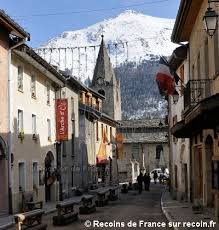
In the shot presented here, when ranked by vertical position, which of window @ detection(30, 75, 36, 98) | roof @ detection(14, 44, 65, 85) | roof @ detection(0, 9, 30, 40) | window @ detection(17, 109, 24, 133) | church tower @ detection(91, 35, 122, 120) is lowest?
window @ detection(17, 109, 24, 133)

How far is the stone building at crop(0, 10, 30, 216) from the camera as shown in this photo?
2531cm

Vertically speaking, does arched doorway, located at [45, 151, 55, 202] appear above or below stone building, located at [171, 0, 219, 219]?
below

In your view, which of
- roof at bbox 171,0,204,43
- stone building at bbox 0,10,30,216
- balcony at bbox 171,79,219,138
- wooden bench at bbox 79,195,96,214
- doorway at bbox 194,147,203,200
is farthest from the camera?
wooden bench at bbox 79,195,96,214

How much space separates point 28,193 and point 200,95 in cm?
1257

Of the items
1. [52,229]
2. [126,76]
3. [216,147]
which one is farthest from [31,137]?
[126,76]

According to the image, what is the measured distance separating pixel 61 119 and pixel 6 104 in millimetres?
9555

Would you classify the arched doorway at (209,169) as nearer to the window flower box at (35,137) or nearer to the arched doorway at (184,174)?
the arched doorway at (184,174)

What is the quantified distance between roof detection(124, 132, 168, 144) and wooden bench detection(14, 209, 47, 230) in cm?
7358

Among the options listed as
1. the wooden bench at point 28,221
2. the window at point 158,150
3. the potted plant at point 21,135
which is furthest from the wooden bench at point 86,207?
the window at point 158,150

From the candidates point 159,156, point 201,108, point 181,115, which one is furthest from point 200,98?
point 159,156

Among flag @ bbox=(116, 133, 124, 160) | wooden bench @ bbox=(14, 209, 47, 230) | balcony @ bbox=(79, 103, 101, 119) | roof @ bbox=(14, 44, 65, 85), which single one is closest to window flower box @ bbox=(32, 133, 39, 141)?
roof @ bbox=(14, 44, 65, 85)

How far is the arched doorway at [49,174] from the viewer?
115 ft

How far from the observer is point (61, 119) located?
35.4 metres

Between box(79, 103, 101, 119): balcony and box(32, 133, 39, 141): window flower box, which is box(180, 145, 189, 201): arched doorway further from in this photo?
box(79, 103, 101, 119): balcony
